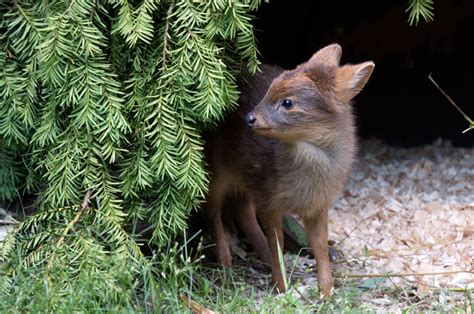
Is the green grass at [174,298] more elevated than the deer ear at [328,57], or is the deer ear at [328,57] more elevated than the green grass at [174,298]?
the deer ear at [328,57]

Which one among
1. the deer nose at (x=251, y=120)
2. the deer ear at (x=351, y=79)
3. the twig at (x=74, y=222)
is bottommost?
the twig at (x=74, y=222)


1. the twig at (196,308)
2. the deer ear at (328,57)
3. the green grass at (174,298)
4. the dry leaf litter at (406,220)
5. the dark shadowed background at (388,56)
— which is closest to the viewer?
the green grass at (174,298)

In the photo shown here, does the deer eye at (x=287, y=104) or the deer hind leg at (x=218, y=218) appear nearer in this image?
the deer eye at (x=287, y=104)

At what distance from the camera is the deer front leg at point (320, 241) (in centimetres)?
446

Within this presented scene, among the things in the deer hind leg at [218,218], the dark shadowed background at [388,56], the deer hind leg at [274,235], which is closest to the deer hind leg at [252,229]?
the deer hind leg at [218,218]

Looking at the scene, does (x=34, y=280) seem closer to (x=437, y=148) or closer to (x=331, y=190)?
(x=331, y=190)

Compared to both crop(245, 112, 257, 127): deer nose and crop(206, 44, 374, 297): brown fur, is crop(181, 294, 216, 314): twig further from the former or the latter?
crop(245, 112, 257, 127): deer nose

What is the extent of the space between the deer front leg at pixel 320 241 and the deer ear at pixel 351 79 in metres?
0.73

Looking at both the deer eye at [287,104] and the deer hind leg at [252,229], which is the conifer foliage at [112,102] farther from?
the deer hind leg at [252,229]

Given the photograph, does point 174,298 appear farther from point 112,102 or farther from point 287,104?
point 287,104

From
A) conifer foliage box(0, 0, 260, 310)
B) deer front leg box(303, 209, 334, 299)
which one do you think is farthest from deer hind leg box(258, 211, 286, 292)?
conifer foliage box(0, 0, 260, 310)

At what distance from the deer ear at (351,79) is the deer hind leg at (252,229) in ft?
4.44

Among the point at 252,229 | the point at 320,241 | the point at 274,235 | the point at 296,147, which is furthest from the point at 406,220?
the point at 296,147

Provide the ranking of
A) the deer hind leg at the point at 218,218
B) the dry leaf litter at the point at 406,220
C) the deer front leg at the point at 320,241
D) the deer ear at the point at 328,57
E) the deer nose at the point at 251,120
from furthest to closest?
1. the deer hind leg at the point at 218,218
2. the dry leaf litter at the point at 406,220
3. the deer front leg at the point at 320,241
4. the deer ear at the point at 328,57
5. the deer nose at the point at 251,120
